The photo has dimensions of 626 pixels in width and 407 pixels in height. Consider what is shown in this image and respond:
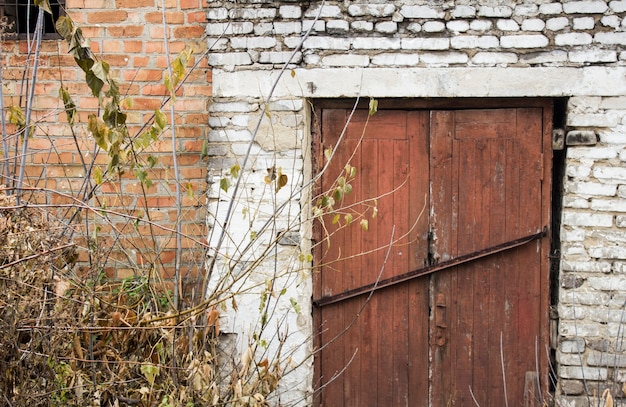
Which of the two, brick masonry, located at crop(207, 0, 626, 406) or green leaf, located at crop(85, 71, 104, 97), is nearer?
green leaf, located at crop(85, 71, 104, 97)

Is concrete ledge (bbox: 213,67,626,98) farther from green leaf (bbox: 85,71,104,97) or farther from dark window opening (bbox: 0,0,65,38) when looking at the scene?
green leaf (bbox: 85,71,104,97)

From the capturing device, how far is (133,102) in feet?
13.6

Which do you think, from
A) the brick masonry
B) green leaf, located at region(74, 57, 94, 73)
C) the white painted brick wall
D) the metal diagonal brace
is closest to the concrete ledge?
the brick masonry

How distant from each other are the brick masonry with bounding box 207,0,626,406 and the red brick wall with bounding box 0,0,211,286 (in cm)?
24

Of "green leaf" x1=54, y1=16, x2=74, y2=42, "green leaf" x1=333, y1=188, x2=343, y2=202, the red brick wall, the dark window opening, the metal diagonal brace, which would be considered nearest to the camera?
"green leaf" x1=54, y1=16, x2=74, y2=42

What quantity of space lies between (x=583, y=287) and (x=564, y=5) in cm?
149

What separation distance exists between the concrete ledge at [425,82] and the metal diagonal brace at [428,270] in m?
0.79

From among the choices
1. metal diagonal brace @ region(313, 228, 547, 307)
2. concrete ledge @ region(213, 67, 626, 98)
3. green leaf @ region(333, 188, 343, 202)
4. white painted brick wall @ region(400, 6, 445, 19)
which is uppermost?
white painted brick wall @ region(400, 6, 445, 19)

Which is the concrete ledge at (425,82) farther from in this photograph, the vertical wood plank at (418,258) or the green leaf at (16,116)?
the green leaf at (16,116)

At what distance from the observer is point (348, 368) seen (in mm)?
4152

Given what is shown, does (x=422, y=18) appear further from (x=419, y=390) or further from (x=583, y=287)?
(x=419, y=390)

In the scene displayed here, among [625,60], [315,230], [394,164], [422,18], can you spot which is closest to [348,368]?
[315,230]

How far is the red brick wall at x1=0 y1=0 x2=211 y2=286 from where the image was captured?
411 cm

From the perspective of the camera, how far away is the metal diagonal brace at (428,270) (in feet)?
13.1
